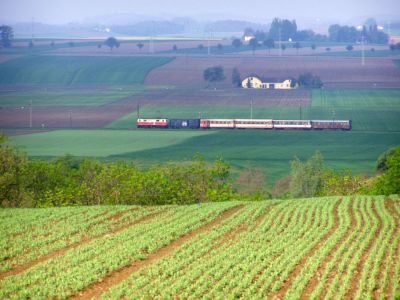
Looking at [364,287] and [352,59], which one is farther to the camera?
[352,59]

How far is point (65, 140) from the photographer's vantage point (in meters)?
73.9

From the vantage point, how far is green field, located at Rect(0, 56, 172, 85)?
406 ft

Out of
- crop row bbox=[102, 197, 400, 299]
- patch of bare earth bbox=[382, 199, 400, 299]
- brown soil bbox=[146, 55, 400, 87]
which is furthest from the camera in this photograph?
brown soil bbox=[146, 55, 400, 87]

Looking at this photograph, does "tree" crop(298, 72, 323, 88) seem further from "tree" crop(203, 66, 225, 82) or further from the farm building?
"tree" crop(203, 66, 225, 82)

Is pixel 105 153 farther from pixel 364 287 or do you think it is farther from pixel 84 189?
pixel 364 287

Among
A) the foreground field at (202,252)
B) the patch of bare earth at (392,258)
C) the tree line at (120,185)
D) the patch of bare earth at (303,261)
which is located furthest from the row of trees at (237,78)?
the patch of bare earth at (303,261)

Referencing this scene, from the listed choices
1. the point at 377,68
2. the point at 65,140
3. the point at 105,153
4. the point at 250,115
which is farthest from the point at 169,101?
the point at 377,68

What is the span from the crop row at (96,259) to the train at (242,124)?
2087 inches

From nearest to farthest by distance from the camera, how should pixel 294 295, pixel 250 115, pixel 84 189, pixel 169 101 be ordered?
pixel 294 295 → pixel 84 189 → pixel 250 115 → pixel 169 101

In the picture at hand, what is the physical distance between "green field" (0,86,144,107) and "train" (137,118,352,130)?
16.8 m

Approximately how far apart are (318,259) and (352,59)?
13361 centimetres

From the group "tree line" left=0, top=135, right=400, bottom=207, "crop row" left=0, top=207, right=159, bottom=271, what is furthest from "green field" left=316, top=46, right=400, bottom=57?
"crop row" left=0, top=207, right=159, bottom=271

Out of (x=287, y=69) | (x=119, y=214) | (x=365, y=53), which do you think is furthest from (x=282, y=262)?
(x=365, y=53)

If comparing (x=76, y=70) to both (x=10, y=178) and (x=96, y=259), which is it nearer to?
(x=10, y=178)
